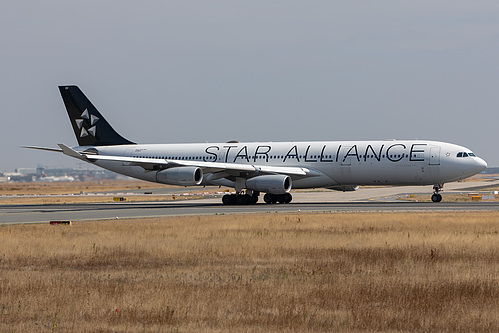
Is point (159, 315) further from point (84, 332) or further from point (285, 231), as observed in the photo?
point (285, 231)

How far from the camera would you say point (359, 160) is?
161 feet

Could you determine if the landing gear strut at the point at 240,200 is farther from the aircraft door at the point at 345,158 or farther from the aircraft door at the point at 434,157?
the aircraft door at the point at 434,157

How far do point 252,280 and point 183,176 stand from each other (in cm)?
3335

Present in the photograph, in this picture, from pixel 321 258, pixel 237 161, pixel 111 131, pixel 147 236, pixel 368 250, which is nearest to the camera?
pixel 321 258

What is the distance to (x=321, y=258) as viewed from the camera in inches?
754

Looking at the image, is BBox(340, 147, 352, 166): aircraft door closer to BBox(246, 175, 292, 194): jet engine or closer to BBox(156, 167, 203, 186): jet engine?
BBox(246, 175, 292, 194): jet engine

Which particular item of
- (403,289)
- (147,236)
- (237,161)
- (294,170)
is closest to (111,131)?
(237,161)

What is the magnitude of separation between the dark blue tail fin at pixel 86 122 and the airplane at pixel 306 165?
5.81 metres

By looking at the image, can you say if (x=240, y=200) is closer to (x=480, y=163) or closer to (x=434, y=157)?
(x=434, y=157)

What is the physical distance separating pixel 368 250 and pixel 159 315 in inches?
389

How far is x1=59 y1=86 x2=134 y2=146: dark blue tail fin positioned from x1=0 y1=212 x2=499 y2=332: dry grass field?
32536 millimetres

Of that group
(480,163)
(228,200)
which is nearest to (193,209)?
(228,200)

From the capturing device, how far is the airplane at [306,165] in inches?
1887

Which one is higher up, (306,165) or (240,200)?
(306,165)
